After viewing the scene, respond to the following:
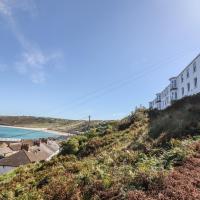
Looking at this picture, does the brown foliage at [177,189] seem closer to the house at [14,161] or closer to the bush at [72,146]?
the bush at [72,146]

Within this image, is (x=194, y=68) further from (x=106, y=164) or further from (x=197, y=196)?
(x=197, y=196)

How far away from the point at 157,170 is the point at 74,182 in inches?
140

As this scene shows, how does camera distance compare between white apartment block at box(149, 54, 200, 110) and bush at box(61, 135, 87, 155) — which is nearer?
bush at box(61, 135, 87, 155)

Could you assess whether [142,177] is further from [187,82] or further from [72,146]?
[187,82]

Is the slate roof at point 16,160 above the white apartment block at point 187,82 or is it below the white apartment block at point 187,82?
below

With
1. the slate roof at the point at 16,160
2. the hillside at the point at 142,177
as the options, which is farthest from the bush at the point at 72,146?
the slate roof at the point at 16,160

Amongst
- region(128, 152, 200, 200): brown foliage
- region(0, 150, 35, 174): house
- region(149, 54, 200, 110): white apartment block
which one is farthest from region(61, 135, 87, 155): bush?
region(0, 150, 35, 174): house

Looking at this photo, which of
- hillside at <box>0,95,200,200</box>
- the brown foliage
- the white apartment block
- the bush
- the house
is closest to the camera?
the brown foliage

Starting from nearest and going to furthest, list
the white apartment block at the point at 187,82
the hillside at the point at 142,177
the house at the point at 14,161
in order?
the hillside at the point at 142,177, the white apartment block at the point at 187,82, the house at the point at 14,161

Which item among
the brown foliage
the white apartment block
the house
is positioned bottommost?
the house

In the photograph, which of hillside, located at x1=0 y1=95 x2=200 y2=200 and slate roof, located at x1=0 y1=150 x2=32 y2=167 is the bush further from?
slate roof, located at x1=0 y1=150 x2=32 y2=167

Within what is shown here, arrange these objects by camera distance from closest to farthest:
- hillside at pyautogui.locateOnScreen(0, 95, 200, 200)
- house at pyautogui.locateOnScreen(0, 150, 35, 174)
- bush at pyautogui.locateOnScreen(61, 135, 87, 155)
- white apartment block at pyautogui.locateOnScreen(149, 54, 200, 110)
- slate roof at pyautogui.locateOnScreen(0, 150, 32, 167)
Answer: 1. hillside at pyautogui.locateOnScreen(0, 95, 200, 200)
2. bush at pyautogui.locateOnScreen(61, 135, 87, 155)
3. white apartment block at pyautogui.locateOnScreen(149, 54, 200, 110)
4. house at pyautogui.locateOnScreen(0, 150, 35, 174)
5. slate roof at pyautogui.locateOnScreen(0, 150, 32, 167)

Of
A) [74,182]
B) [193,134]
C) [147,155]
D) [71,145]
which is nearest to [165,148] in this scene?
[147,155]

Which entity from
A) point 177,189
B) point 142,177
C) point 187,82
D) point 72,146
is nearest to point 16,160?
point 72,146
